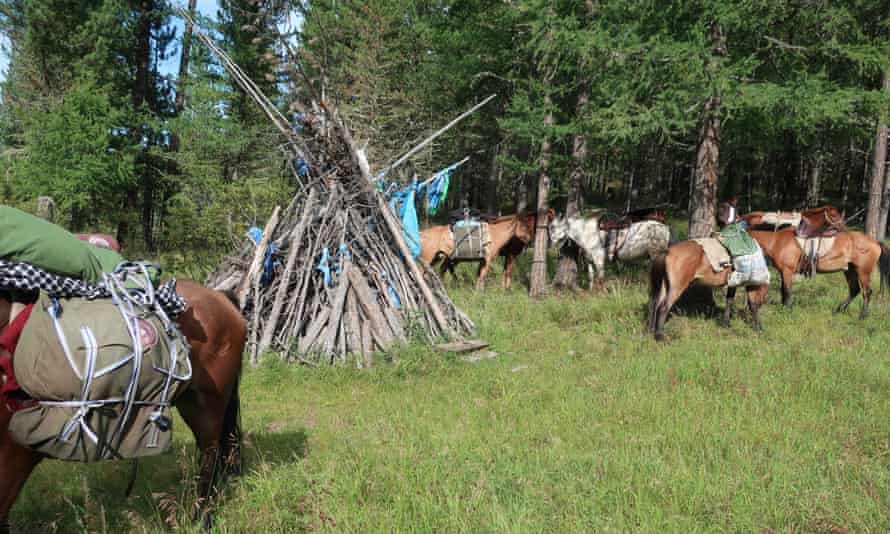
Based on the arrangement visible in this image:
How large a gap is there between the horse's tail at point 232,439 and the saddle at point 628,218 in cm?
1047

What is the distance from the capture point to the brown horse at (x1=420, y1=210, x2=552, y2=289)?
1334 centimetres

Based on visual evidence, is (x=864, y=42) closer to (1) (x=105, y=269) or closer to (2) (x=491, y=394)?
(2) (x=491, y=394)

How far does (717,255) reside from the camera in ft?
27.8

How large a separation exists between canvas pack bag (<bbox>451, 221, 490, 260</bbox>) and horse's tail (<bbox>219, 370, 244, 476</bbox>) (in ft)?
31.9

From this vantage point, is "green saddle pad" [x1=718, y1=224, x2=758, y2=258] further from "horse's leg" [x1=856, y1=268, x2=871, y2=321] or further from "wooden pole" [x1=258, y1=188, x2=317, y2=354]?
"wooden pole" [x1=258, y1=188, x2=317, y2=354]

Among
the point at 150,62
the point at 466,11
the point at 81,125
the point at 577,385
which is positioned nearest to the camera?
the point at 577,385

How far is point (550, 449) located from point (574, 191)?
8.68m

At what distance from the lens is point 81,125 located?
14.3m

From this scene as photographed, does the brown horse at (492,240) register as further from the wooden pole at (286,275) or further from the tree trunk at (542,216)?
the wooden pole at (286,275)

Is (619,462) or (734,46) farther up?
(734,46)

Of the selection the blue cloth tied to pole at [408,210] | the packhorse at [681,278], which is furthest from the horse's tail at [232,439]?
the packhorse at [681,278]

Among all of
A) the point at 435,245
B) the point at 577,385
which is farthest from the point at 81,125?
the point at 577,385

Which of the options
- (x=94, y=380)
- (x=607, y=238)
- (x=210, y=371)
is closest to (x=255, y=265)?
(x=210, y=371)

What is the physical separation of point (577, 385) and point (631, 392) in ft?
2.06
